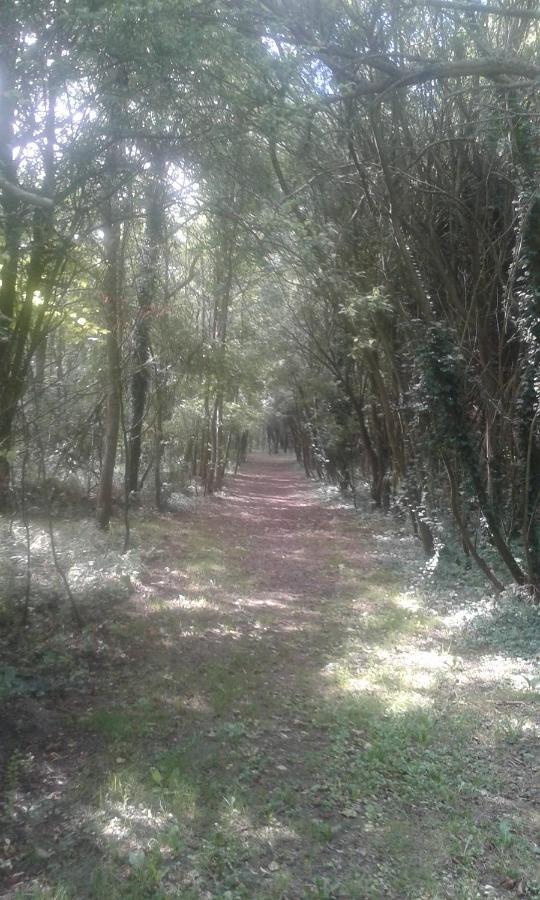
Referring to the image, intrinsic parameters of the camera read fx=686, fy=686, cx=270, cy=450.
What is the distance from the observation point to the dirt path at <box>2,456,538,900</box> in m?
3.88

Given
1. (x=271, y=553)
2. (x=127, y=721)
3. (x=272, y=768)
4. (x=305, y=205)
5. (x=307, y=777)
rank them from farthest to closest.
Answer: (x=271, y=553) → (x=305, y=205) → (x=127, y=721) → (x=272, y=768) → (x=307, y=777)

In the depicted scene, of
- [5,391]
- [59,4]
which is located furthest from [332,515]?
[59,4]

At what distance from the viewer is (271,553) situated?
47.5 ft

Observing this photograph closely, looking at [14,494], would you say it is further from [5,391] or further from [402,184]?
[402,184]

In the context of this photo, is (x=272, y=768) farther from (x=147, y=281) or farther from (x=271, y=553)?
(x=271, y=553)

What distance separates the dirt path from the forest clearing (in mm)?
26

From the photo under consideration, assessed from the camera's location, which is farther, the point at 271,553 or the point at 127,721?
the point at 271,553

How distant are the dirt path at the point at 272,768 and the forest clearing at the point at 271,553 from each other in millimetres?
26

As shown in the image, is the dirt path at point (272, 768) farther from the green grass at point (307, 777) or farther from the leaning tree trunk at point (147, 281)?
the leaning tree trunk at point (147, 281)

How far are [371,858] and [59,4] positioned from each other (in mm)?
6708

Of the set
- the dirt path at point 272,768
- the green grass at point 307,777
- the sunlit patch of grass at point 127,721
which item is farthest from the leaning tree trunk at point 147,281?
the sunlit patch of grass at point 127,721

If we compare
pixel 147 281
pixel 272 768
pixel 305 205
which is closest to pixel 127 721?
pixel 272 768

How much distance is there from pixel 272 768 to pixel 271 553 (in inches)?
368

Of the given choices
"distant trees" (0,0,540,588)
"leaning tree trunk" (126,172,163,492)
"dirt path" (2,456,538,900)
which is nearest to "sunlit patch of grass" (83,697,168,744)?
"dirt path" (2,456,538,900)
